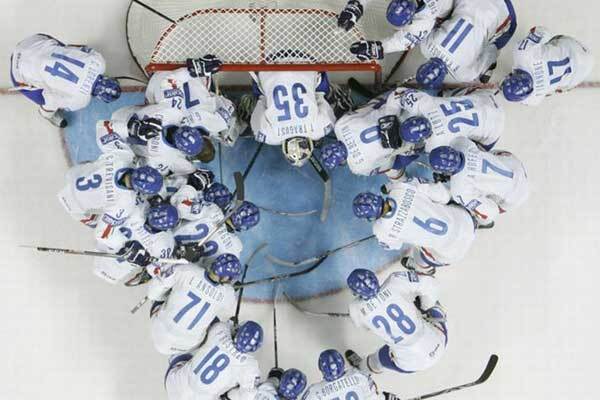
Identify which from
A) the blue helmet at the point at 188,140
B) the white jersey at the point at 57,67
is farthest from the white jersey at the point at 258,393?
the white jersey at the point at 57,67

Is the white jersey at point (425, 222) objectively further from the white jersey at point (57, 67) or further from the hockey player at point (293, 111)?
the white jersey at point (57, 67)

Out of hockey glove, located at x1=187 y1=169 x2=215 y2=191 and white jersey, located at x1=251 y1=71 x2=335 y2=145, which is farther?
hockey glove, located at x1=187 y1=169 x2=215 y2=191

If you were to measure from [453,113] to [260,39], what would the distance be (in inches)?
46.6

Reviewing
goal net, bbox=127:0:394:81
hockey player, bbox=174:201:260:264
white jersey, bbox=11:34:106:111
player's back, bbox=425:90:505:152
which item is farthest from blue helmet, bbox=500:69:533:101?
white jersey, bbox=11:34:106:111

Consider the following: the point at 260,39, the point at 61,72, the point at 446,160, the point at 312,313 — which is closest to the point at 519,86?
the point at 446,160

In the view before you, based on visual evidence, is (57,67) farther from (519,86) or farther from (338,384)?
(519,86)

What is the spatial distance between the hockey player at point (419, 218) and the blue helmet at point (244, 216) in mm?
568

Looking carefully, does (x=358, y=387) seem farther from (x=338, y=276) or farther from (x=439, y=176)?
(x=439, y=176)

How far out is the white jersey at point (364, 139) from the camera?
12.6ft

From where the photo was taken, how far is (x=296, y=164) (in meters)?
A: 3.91

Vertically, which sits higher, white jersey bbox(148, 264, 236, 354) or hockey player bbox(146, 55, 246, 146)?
hockey player bbox(146, 55, 246, 146)

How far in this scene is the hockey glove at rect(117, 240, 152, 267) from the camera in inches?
149

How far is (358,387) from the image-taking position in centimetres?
397

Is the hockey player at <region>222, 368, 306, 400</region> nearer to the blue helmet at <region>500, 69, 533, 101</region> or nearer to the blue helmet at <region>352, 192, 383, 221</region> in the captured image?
the blue helmet at <region>352, 192, 383, 221</region>
